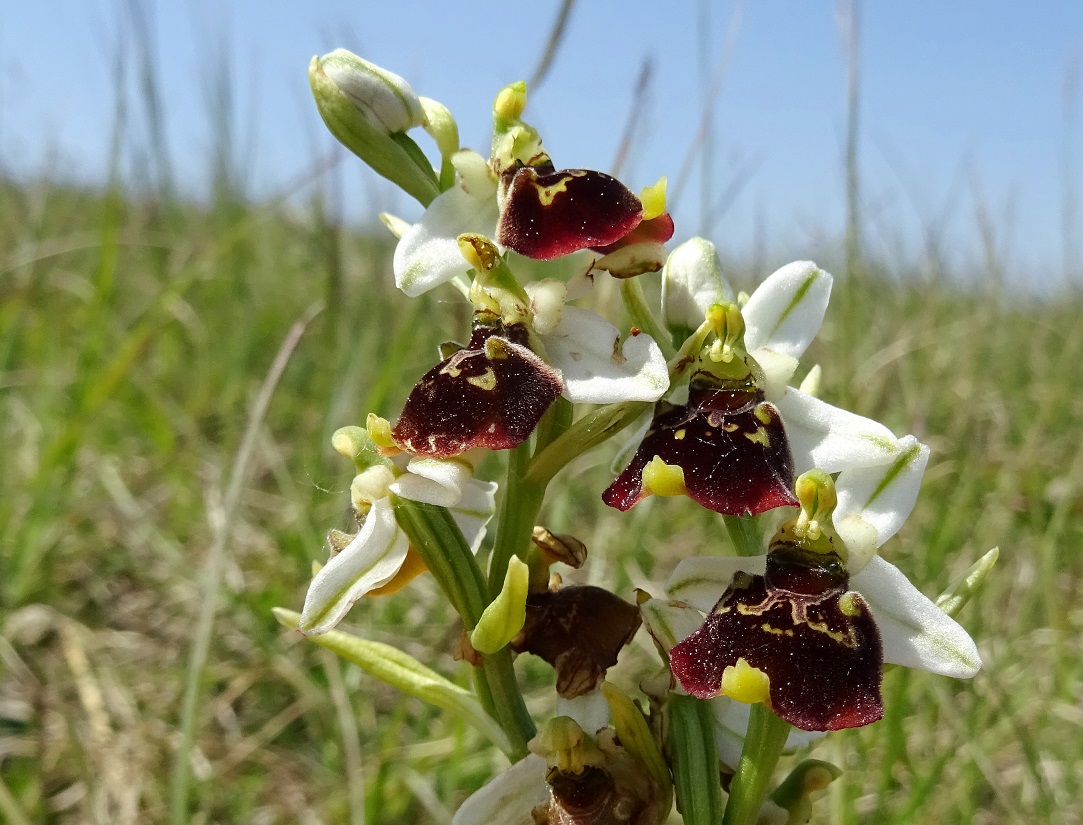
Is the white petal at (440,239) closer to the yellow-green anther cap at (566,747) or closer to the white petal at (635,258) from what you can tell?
the white petal at (635,258)

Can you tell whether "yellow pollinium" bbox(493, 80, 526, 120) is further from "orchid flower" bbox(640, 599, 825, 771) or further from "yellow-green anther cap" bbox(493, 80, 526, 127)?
"orchid flower" bbox(640, 599, 825, 771)

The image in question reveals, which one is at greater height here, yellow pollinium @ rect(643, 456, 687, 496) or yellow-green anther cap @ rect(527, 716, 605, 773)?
yellow pollinium @ rect(643, 456, 687, 496)

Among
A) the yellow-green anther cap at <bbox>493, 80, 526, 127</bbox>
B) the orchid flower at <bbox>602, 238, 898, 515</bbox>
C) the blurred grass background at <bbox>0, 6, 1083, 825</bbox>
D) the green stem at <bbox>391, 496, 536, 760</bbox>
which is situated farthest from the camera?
the blurred grass background at <bbox>0, 6, 1083, 825</bbox>

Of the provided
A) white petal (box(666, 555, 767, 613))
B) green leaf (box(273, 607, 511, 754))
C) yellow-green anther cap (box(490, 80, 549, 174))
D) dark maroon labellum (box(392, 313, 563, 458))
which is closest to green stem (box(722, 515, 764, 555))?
white petal (box(666, 555, 767, 613))

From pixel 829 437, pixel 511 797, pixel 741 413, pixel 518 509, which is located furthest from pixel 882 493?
pixel 511 797

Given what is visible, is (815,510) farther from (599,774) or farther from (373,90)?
(373,90)

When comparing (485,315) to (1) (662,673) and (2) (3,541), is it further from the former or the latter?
(2) (3,541)

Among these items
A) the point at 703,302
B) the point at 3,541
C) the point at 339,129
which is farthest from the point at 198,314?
the point at 703,302
